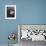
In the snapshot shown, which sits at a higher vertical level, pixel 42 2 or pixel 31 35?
pixel 42 2

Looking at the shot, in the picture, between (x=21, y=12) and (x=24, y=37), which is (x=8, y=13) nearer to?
(x=21, y=12)

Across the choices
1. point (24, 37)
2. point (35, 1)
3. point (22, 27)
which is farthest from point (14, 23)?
point (35, 1)

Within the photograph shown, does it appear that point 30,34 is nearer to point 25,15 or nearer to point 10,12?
point 25,15

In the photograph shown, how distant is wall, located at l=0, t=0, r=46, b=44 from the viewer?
348 cm

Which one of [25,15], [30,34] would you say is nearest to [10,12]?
[25,15]

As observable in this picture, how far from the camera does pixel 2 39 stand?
3.48 metres

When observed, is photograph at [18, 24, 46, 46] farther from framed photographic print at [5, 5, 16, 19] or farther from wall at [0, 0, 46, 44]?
framed photographic print at [5, 5, 16, 19]

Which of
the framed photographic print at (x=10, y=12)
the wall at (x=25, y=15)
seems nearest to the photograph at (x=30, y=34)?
the wall at (x=25, y=15)

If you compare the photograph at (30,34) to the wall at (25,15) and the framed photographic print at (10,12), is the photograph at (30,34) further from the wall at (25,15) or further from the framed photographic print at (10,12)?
the framed photographic print at (10,12)

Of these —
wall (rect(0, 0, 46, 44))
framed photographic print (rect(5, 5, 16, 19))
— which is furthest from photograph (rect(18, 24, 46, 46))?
framed photographic print (rect(5, 5, 16, 19))

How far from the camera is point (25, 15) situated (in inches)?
137

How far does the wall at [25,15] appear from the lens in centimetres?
348

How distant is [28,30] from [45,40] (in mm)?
527

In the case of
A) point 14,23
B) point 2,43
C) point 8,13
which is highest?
point 8,13
